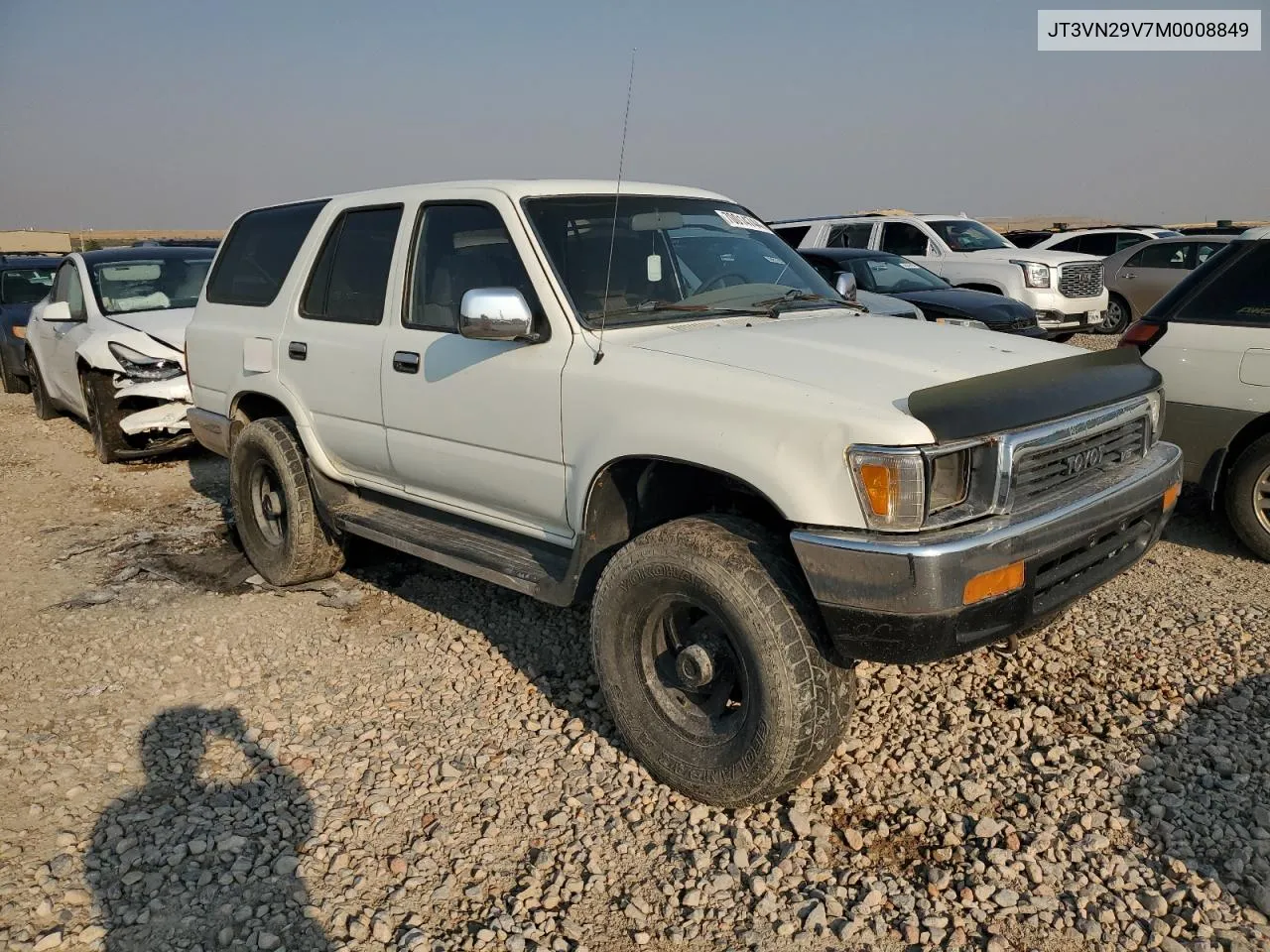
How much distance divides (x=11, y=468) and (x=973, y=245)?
11753 millimetres

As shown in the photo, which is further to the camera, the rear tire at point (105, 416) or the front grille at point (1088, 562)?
the rear tire at point (105, 416)

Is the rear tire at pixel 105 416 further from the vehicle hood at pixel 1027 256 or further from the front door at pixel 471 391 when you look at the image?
the vehicle hood at pixel 1027 256

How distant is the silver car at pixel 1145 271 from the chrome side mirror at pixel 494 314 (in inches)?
505

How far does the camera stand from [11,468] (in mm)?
8602

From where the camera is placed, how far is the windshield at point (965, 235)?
1352 centimetres

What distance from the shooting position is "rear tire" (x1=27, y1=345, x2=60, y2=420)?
10312mm

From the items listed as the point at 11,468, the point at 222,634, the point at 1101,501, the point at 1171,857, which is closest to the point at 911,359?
the point at 1101,501

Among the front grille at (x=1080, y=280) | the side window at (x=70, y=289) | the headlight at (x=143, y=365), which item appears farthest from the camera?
the front grille at (x=1080, y=280)

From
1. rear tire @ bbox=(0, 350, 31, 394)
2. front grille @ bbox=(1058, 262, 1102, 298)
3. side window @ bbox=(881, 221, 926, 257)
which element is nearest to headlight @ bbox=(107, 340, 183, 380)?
rear tire @ bbox=(0, 350, 31, 394)

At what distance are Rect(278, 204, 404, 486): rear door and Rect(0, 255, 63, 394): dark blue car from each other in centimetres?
916

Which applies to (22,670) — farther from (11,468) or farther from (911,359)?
(11,468)

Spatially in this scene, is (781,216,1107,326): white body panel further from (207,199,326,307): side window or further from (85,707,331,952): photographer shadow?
(85,707,331,952): photographer shadow

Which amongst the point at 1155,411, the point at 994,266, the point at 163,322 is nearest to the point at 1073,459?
the point at 1155,411

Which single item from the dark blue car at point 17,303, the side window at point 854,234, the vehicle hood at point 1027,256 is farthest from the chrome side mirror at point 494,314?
the side window at point 854,234
